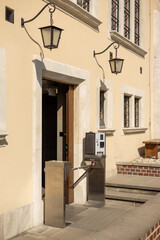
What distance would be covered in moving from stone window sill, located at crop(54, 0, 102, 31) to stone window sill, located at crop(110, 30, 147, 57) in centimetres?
108

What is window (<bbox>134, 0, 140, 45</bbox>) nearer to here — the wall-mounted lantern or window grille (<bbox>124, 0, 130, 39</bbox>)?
window grille (<bbox>124, 0, 130, 39</bbox>)

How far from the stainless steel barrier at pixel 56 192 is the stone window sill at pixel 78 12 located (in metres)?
3.19

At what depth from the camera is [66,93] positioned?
24.9ft

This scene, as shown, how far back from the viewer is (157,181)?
8812 mm

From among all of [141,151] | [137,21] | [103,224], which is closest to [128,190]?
[103,224]

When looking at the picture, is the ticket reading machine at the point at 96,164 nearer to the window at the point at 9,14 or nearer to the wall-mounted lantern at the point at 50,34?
the wall-mounted lantern at the point at 50,34

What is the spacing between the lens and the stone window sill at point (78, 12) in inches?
262

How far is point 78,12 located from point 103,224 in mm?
4445

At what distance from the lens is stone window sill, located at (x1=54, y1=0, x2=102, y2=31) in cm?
665

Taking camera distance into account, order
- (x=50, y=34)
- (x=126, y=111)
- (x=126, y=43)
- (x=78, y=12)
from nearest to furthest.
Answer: (x=50, y=34) → (x=78, y=12) → (x=126, y=43) → (x=126, y=111)

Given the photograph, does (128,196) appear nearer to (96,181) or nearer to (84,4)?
(96,181)

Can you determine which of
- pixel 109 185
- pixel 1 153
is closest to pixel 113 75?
pixel 109 185

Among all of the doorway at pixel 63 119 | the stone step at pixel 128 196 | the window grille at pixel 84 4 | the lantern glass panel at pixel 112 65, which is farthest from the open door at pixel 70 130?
the window grille at pixel 84 4

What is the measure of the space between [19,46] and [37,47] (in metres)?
0.52
